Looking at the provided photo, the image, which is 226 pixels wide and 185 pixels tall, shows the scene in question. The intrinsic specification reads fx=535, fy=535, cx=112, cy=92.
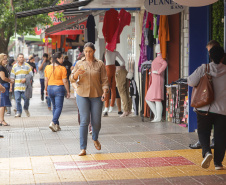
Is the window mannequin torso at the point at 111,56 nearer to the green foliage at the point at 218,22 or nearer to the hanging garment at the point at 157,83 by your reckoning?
the hanging garment at the point at 157,83

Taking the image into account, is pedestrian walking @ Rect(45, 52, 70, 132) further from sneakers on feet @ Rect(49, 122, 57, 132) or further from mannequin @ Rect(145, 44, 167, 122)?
mannequin @ Rect(145, 44, 167, 122)

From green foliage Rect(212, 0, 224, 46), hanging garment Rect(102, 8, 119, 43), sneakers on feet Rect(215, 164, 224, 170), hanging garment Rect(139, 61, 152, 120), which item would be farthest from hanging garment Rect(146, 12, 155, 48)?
sneakers on feet Rect(215, 164, 224, 170)

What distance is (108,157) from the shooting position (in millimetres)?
8734

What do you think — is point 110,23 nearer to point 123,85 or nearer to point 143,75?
point 143,75

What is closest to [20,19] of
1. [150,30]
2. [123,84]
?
[123,84]

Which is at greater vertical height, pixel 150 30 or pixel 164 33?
pixel 150 30

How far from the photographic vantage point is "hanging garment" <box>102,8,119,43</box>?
1406 cm

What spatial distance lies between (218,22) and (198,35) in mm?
843

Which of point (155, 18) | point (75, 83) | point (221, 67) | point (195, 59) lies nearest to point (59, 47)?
point (155, 18)

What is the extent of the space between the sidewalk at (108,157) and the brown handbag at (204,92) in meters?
0.98

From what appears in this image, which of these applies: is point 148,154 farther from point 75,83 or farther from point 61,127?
point 61,127

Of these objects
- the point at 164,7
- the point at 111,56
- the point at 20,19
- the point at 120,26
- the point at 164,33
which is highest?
the point at 20,19

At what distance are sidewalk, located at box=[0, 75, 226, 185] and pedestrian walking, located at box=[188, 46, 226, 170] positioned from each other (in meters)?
0.31

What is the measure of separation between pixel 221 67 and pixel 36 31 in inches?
1051
